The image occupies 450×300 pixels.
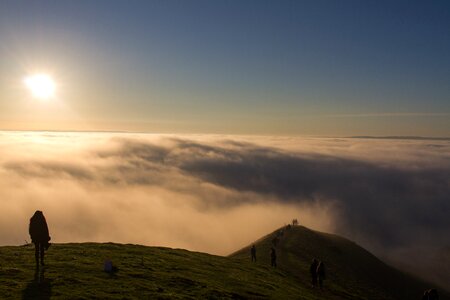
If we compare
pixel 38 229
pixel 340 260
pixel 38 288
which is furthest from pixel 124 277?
pixel 340 260

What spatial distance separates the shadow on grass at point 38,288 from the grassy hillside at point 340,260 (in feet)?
163

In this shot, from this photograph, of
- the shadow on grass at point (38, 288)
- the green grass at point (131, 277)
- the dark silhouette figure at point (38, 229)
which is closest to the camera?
the shadow on grass at point (38, 288)

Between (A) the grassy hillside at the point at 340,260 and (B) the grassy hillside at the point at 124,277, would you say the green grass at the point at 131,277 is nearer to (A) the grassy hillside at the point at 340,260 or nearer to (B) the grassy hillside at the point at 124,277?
(B) the grassy hillside at the point at 124,277

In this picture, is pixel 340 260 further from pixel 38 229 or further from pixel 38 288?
pixel 38 288

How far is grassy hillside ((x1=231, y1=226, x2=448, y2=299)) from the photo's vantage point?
254 feet

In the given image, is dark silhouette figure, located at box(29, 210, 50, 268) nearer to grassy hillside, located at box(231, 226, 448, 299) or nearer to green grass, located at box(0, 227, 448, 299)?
green grass, located at box(0, 227, 448, 299)

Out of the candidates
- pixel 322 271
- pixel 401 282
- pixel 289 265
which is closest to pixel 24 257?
pixel 322 271

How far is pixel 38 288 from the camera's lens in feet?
79.6

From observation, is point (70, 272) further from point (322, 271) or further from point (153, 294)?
point (322, 271)

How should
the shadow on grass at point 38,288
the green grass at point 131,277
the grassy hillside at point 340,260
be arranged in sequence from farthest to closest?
the grassy hillside at point 340,260 < the green grass at point 131,277 < the shadow on grass at point 38,288

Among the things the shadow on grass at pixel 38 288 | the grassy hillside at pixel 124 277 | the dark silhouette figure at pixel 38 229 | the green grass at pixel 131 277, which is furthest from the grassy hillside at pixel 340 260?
the dark silhouette figure at pixel 38 229

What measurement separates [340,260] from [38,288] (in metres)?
83.6

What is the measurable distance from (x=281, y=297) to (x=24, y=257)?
23123mm

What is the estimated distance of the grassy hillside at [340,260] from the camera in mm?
77562
